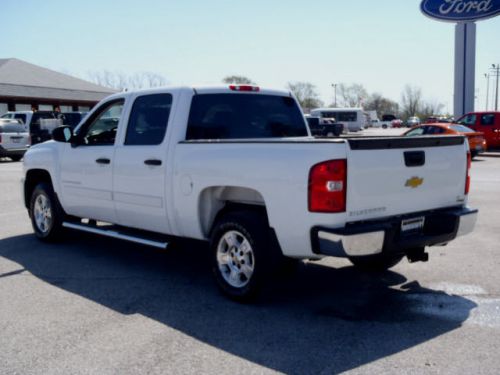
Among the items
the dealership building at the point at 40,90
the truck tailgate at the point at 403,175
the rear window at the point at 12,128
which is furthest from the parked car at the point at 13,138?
the truck tailgate at the point at 403,175

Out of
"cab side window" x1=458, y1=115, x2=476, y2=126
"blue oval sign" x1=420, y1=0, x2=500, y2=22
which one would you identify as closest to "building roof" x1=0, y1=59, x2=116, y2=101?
"blue oval sign" x1=420, y1=0, x2=500, y2=22

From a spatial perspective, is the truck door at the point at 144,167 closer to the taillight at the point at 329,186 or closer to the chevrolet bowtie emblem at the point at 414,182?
the taillight at the point at 329,186

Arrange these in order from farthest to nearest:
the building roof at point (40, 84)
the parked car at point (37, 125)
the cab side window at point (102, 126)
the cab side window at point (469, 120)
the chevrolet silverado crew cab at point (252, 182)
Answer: the building roof at point (40, 84)
the cab side window at point (469, 120)
the parked car at point (37, 125)
the cab side window at point (102, 126)
the chevrolet silverado crew cab at point (252, 182)

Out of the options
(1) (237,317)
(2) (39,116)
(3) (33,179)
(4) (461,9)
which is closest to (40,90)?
(2) (39,116)

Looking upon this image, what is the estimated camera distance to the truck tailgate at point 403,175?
458cm

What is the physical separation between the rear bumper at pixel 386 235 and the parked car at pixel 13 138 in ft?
68.1

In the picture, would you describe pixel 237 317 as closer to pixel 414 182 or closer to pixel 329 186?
pixel 329 186

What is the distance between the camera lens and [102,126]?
7.24 metres

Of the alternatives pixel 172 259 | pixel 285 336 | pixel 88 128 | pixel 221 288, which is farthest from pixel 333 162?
pixel 88 128

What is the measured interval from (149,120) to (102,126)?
4.07 feet

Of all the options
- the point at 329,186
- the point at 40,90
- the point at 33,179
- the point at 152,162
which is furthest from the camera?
the point at 40,90

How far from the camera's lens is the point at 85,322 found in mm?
4805

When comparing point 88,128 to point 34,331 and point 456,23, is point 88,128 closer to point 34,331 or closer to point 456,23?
point 34,331

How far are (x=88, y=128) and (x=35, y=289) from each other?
7.41ft
